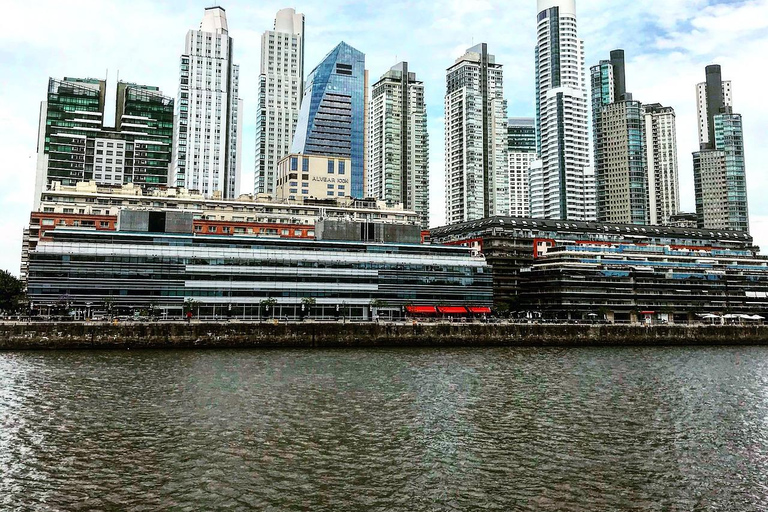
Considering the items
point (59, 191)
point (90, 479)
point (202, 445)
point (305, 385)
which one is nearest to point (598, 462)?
point (202, 445)

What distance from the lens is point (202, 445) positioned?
133 ft

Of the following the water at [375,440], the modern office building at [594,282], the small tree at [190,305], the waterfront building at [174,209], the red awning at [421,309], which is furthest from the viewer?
the modern office building at [594,282]

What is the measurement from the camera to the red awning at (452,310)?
515 feet

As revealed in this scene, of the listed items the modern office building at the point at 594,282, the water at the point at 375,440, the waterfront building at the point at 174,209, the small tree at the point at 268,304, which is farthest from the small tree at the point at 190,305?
the modern office building at the point at 594,282

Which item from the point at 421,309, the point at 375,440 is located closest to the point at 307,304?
the point at 421,309

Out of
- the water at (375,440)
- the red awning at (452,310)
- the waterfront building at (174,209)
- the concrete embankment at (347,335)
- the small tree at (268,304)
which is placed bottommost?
the water at (375,440)

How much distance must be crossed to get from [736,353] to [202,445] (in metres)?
106

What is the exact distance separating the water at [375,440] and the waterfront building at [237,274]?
5717 cm

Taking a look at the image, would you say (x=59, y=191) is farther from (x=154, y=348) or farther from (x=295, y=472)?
(x=295, y=472)

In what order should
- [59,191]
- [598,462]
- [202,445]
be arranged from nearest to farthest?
1. [598,462]
2. [202,445]
3. [59,191]

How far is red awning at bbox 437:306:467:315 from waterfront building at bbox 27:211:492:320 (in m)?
1.02

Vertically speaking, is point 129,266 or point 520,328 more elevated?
point 129,266

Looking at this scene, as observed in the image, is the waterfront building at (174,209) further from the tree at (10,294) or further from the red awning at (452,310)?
the red awning at (452,310)

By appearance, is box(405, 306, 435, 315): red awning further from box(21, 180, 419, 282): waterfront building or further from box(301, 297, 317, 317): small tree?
box(21, 180, 419, 282): waterfront building
